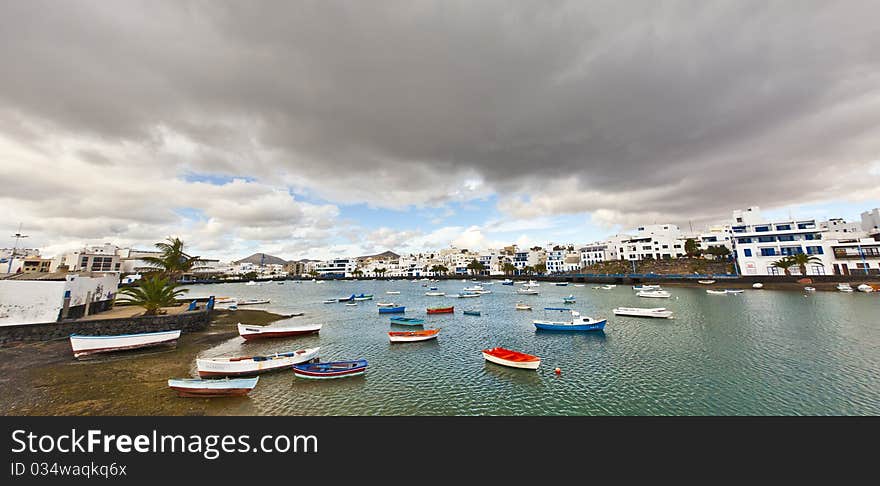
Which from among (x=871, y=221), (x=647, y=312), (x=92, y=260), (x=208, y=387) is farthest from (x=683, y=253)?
(x=92, y=260)

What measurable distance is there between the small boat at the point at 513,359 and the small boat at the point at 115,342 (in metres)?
24.9

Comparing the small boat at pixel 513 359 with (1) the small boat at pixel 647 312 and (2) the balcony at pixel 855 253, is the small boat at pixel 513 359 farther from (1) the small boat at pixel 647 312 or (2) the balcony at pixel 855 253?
(2) the balcony at pixel 855 253

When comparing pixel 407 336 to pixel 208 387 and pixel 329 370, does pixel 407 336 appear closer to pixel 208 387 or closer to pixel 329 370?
pixel 329 370

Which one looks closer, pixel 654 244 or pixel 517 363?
pixel 517 363

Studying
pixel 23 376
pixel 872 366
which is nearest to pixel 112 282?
pixel 23 376

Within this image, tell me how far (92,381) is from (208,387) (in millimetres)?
7943

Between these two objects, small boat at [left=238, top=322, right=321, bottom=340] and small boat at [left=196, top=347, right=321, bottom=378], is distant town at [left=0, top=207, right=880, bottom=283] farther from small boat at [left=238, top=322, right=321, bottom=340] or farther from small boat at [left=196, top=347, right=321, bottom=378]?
small boat at [left=196, top=347, right=321, bottom=378]

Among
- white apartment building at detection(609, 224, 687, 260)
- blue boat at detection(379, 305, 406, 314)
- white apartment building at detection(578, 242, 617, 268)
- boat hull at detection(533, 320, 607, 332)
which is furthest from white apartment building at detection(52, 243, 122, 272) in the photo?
white apartment building at detection(609, 224, 687, 260)

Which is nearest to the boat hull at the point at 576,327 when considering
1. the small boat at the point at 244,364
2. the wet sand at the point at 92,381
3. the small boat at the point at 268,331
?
the small boat at the point at 244,364

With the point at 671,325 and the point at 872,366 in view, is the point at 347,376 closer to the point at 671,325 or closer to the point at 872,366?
the point at 872,366

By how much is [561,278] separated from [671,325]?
8861 centimetres

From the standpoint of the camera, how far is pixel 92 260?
10356cm
